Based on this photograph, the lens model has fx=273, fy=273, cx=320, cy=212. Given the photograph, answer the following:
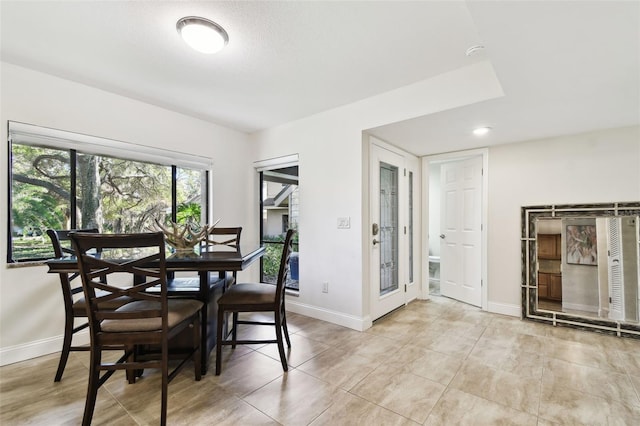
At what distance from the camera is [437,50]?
202 centimetres

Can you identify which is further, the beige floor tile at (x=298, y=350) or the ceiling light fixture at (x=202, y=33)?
the beige floor tile at (x=298, y=350)

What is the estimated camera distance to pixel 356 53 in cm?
207

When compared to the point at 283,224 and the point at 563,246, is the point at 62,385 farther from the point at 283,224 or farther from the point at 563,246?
the point at 563,246

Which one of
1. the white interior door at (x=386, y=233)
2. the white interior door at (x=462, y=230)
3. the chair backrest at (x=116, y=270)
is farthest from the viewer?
the white interior door at (x=462, y=230)

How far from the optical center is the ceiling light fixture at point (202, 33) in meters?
1.71

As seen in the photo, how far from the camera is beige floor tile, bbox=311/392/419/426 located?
5.08 feet

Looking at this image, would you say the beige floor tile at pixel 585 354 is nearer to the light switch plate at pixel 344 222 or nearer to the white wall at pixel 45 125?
the light switch plate at pixel 344 222

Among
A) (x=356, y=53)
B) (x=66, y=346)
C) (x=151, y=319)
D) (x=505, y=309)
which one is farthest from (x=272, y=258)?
(x=505, y=309)

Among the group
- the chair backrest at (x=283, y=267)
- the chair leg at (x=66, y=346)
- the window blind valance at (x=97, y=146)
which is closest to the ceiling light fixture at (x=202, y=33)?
the chair backrest at (x=283, y=267)

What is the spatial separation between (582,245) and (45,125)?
5375 mm

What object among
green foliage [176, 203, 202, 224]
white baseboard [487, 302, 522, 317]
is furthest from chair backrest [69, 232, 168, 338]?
white baseboard [487, 302, 522, 317]

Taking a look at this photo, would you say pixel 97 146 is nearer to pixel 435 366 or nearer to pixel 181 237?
pixel 181 237

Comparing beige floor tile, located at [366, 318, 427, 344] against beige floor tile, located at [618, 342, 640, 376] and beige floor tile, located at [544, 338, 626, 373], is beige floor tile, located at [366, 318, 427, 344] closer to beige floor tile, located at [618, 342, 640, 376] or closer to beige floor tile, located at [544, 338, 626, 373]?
beige floor tile, located at [544, 338, 626, 373]

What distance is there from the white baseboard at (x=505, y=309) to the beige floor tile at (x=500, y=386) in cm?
150
